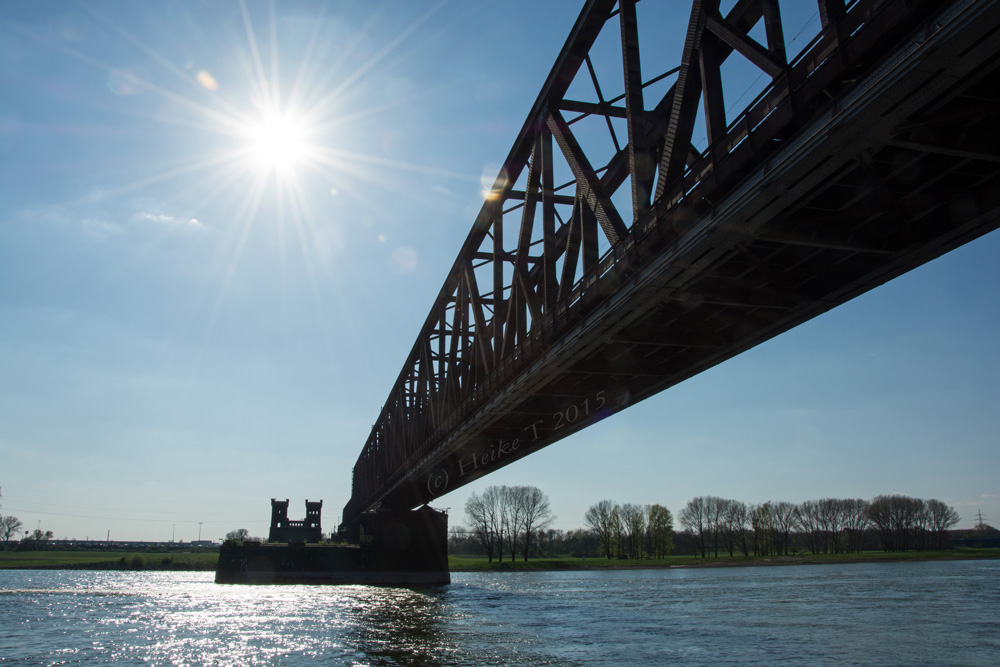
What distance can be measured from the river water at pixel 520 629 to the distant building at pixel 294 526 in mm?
52061

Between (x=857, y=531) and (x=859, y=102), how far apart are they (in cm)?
15692

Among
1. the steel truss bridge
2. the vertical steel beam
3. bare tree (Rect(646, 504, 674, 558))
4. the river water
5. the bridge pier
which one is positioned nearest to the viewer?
the steel truss bridge

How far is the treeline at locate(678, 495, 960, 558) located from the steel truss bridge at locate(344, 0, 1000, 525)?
127m

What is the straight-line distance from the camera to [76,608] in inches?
1654

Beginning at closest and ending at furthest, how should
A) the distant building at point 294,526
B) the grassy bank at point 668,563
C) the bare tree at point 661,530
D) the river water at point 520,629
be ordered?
the river water at point 520,629 → the distant building at point 294,526 → the grassy bank at point 668,563 → the bare tree at point 661,530

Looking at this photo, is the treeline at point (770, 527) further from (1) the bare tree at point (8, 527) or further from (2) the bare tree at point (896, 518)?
(1) the bare tree at point (8, 527)

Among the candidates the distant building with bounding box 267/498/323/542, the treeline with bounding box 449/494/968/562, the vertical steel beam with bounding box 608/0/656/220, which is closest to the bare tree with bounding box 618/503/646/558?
the treeline with bounding box 449/494/968/562

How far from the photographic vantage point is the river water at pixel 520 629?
875 inches

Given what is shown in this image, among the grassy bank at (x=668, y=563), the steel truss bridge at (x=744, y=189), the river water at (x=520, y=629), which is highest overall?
the steel truss bridge at (x=744, y=189)

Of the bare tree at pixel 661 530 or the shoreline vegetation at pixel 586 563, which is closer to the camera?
the shoreline vegetation at pixel 586 563

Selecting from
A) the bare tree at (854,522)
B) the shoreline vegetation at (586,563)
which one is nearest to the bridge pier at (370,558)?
the shoreline vegetation at (586,563)

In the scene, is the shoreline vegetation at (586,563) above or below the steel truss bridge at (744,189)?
below

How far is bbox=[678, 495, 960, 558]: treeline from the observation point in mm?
138375

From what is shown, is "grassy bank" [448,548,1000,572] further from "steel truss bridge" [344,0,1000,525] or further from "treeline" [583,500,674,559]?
"steel truss bridge" [344,0,1000,525]
